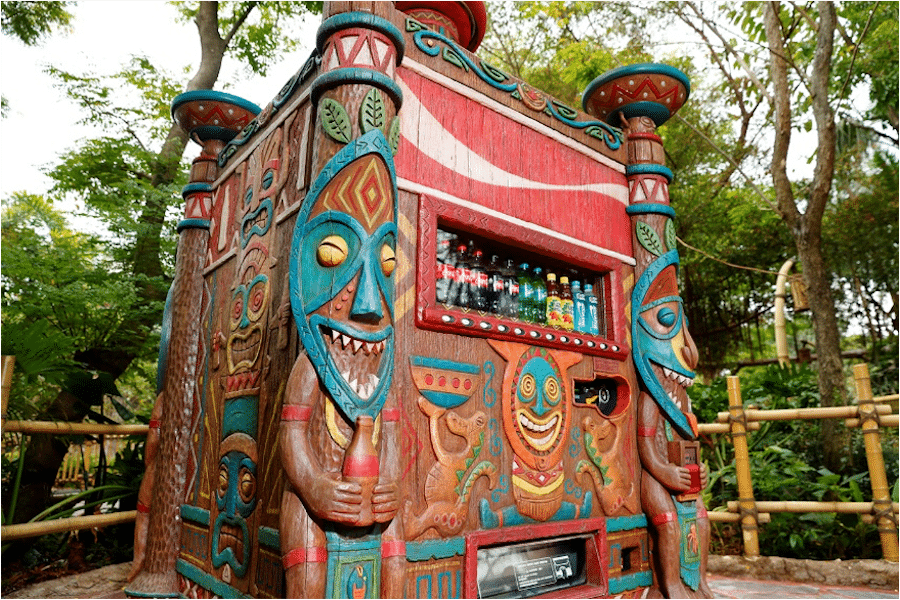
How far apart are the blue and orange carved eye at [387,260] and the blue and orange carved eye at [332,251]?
17 centimetres

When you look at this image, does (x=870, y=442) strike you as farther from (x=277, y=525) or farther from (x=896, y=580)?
(x=277, y=525)

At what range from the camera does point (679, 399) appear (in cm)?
377

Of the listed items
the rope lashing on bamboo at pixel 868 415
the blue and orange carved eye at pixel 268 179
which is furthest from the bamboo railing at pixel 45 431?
the rope lashing on bamboo at pixel 868 415

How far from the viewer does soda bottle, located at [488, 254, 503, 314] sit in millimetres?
3422

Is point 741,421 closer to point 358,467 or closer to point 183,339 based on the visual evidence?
point 358,467

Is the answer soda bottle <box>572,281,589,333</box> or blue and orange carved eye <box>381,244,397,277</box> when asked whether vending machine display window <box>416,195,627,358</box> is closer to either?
soda bottle <box>572,281,589,333</box>

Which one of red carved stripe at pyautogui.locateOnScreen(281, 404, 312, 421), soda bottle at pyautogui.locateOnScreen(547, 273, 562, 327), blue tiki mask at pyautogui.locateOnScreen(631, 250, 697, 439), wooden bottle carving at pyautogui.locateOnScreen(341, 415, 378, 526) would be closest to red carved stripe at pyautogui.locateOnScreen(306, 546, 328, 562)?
wooden bottle carving at pyautogui.locateOnScreen(341, 415, 378, 526)

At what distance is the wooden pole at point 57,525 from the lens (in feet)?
11.0

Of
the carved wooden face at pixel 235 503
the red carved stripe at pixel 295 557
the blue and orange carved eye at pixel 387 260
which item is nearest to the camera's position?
the red carved stripe at pixel 295 557

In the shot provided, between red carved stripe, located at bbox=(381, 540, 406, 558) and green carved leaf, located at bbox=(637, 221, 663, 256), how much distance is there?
259 centimetres

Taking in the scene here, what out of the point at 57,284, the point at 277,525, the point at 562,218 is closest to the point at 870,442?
the point at 562,218

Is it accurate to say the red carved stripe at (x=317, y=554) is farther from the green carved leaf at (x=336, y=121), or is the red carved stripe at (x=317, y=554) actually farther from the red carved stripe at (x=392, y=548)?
the green carved leaf at (x=336, y=121)

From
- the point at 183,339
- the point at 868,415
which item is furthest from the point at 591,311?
the point at 183,339

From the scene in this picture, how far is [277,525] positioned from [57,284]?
4688 millimetres
